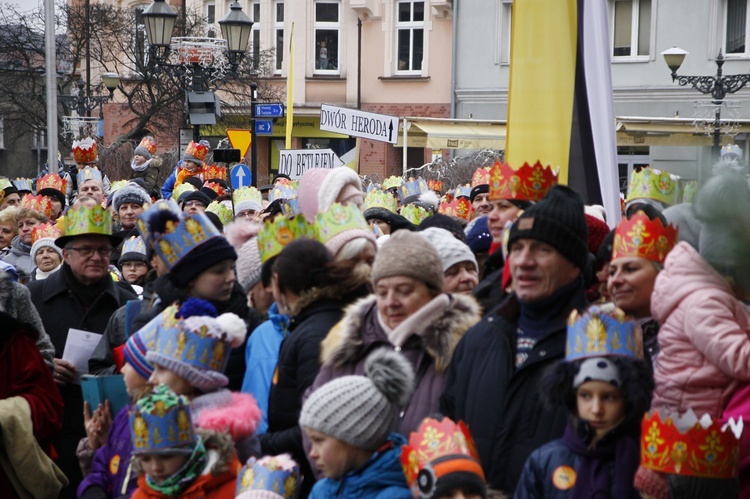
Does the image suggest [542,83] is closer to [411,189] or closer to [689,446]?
[689,446]

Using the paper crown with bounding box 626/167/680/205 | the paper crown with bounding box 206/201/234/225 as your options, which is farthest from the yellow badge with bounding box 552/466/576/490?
the paper crown with bounding box 206/201/234/225

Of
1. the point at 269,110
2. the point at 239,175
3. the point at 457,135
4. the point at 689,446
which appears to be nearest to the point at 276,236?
the point at 689,446

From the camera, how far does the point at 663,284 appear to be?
4219 mm

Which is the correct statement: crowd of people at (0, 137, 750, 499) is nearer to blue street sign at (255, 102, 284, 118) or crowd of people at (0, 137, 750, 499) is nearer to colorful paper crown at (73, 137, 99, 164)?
colorful paper crown at (73, 137, 99, 164)

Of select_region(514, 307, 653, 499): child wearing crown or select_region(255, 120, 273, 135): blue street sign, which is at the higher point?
select_region(255, 120, 273, 135): blue street sign

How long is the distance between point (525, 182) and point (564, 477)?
256cm

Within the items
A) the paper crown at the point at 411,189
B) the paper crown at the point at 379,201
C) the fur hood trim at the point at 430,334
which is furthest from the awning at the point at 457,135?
the fur hood trim at the point at 430,334

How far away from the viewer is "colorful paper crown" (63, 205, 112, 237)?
680 centimetres

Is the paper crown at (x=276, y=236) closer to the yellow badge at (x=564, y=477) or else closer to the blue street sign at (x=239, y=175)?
the yellow badge at (x=564, y=477)

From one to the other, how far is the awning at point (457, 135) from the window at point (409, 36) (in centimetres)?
1349

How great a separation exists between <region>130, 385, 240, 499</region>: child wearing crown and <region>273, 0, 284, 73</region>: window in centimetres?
3966

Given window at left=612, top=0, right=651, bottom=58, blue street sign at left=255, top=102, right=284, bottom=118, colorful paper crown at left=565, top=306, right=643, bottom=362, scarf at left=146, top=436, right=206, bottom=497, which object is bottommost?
scarf at left=146, top=436, right=206, bottom=497

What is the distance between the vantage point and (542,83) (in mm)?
7039

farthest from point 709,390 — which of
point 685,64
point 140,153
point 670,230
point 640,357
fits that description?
point 685,64
